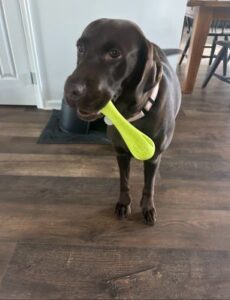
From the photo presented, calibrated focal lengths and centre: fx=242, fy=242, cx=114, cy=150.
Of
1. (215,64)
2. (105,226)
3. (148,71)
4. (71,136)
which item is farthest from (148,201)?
(215,64)

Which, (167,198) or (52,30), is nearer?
(167,198)

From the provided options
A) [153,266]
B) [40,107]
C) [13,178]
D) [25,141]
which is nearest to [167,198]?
[153,266]

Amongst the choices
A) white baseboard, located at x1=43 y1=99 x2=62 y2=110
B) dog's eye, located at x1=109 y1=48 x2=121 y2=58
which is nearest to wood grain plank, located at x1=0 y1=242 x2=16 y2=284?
dog's eye, located at x1=109 y1=48 x2=121 y2=58

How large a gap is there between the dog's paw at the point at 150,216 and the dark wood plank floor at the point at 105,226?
0.02 m

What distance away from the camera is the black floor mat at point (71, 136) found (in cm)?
159

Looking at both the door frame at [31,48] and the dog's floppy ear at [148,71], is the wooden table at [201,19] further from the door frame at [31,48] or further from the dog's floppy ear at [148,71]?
the dog's floppy ear at [148,71]

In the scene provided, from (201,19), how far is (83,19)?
1011 millimetres

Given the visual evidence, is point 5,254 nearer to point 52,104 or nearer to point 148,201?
point 148,201

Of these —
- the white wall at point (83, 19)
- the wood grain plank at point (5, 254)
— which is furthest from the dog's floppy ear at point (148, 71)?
the white wall at point (83, 19)

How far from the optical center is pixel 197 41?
2090 millimetres

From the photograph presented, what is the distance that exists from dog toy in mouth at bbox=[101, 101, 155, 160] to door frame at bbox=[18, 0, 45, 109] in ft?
4.20

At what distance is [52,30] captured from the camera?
1.68 metres

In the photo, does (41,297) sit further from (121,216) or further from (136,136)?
(136,136)

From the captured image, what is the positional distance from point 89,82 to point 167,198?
77cm
